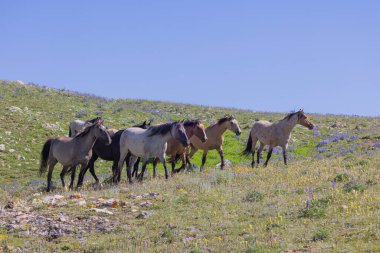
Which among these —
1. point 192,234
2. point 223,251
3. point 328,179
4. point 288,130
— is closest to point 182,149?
Answer: point 288,130

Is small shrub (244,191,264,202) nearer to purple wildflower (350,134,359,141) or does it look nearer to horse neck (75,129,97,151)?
horse neck (75,129,97,151)

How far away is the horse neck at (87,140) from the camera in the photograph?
17.9 meters

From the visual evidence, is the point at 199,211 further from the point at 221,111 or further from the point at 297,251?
the point at 221,111

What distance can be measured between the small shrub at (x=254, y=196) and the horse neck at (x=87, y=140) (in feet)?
23.3

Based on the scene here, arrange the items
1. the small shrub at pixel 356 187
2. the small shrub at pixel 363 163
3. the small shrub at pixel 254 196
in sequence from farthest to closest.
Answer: the small shrub at pixel 363 163
the small shrub at pixel 254 196
the small shrub at pixel 356 187

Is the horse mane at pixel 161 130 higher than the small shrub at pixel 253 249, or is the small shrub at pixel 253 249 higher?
the horse mane at pixel 161 130

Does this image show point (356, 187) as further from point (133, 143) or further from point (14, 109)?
point (14, 109)

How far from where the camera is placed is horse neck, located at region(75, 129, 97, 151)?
58.9 feet

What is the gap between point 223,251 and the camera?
912 cm

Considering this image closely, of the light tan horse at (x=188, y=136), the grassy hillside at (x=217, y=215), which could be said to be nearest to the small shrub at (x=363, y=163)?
the grassy hillside at (x=217, y=215)

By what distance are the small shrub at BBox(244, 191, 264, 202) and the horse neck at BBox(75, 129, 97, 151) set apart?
279 inches

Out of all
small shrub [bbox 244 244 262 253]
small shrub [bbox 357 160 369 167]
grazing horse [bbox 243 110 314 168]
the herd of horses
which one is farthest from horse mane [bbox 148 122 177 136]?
small shrub [bbox 244 244 262 253]

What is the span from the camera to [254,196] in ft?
43.6

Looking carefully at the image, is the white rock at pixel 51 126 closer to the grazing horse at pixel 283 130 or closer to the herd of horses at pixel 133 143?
the herd of horses at pixel 133 143
